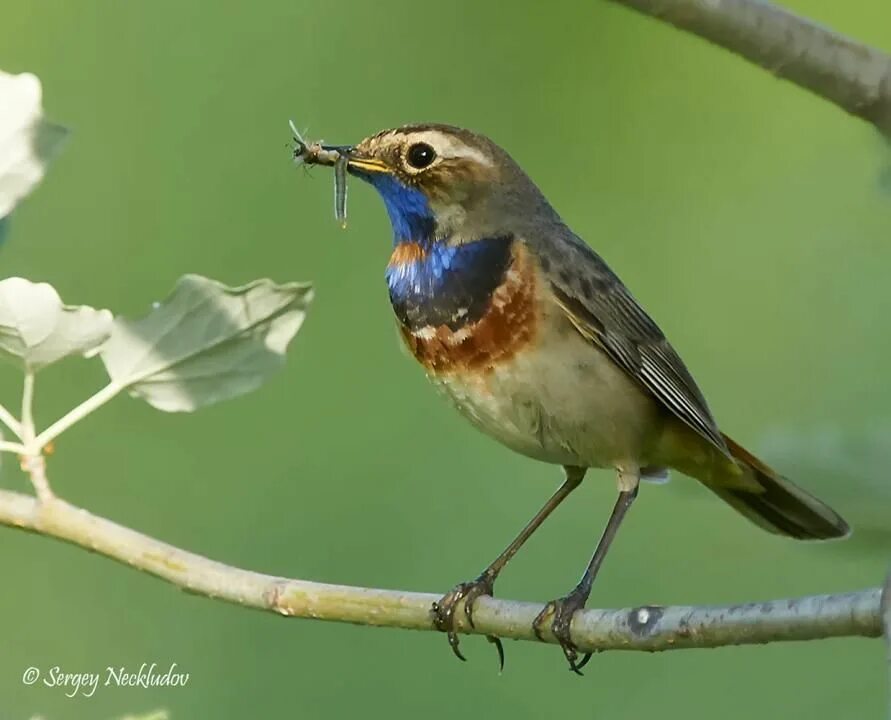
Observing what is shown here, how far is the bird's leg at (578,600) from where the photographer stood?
81.8 inches

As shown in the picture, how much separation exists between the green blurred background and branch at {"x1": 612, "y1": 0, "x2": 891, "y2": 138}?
3039 mm

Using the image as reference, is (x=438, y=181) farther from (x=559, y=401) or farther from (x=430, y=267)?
(x=559, y=401)

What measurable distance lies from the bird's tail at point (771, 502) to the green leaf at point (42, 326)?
1328mm

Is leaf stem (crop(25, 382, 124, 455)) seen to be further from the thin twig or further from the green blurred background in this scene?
the green blurred background

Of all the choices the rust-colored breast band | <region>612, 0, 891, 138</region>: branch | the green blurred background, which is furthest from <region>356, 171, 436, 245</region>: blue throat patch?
the green blurred background

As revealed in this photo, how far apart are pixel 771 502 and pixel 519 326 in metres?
0.69

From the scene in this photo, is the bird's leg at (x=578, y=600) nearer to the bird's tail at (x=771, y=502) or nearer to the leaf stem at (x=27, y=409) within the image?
the bird's tail at (x=771, y=502)

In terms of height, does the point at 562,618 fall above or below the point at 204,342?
below

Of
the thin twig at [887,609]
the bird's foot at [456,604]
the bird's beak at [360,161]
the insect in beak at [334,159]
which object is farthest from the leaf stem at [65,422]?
the thin twig at [887,609]

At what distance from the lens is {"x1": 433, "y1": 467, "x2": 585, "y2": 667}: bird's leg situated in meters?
2.19

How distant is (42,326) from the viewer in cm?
168

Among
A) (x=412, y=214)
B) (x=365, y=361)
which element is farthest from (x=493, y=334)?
(x=365, y=361)

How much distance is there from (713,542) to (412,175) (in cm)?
244

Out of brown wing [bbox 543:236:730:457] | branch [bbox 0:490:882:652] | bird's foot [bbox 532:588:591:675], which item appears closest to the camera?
branch [bbox 0:490:882:652]
